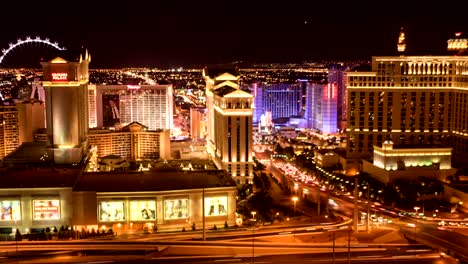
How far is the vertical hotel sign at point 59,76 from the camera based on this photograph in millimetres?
37344

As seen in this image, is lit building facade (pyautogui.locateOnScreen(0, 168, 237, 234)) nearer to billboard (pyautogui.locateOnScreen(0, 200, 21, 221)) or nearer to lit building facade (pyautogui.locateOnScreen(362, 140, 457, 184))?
billboard (pyautogui.locateOnScreen(0, 200, 21, 221))

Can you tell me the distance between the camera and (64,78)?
37438mm

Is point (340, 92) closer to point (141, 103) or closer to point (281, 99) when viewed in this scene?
point (281, 99)

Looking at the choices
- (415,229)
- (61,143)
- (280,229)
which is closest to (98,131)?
(61,143)

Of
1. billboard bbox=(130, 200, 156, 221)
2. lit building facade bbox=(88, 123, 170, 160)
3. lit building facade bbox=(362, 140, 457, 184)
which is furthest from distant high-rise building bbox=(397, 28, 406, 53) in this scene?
billboard bbox=(130, 200, 156, 221)

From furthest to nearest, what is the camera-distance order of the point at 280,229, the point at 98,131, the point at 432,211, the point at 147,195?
the point at 98,131 < the point at 432,211 < the point at 147,195 < the point at 280,229

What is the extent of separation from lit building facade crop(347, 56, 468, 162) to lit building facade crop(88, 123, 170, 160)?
14.8m

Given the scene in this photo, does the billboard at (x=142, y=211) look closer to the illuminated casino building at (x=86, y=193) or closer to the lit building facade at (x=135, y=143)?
the illuminated casino building at (x=86, y=193)

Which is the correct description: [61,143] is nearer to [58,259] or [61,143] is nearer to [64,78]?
[64,78]

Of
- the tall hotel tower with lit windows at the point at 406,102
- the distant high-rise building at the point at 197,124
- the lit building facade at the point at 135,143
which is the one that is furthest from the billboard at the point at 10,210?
the distant high-rise building at the point at 197,124

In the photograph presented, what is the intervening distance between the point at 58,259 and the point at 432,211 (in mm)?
19793

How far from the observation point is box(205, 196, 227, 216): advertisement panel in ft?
104

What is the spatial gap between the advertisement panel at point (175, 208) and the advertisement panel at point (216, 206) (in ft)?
3.67

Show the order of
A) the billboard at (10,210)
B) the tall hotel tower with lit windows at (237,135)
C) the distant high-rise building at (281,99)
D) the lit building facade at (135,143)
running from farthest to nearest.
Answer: the distant high-rise building at (281,99), the lit building facade at (135,143), the tall hotel tower with lit windows at (237,135), the billboard at (10,210)
